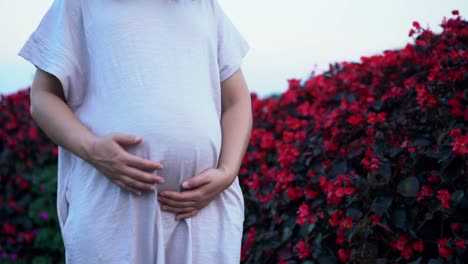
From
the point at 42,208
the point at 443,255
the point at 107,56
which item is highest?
the point at 107,56

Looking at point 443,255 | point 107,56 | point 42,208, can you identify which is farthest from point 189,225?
point 42,208

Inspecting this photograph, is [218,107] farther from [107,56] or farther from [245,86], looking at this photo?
[107,56]

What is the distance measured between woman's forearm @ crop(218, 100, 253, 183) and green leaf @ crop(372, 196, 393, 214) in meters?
0.71

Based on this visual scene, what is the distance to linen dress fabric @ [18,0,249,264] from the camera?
143 centimetres

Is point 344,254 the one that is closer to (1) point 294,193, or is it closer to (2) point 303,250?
(2) point 303,250

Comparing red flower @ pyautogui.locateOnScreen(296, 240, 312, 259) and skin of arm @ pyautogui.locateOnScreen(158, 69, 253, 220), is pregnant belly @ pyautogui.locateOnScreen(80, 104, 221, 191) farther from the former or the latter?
red flower @ pyautogui.locateOnScreen(296, 240, 312, 259)

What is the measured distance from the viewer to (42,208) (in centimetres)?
415

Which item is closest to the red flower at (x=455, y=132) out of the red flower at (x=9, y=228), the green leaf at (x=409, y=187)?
the green leaf at (x=409, y=187)

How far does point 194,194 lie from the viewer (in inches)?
57.1

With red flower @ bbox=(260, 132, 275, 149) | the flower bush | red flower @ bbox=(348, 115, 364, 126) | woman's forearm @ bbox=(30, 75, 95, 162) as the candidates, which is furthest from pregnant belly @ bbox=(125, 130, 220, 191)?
the flower bush

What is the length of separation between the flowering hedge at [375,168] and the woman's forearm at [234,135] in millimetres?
708

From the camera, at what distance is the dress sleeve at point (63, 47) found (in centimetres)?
144

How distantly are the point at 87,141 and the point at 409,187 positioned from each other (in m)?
1.28

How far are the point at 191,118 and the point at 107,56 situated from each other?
29 cm
